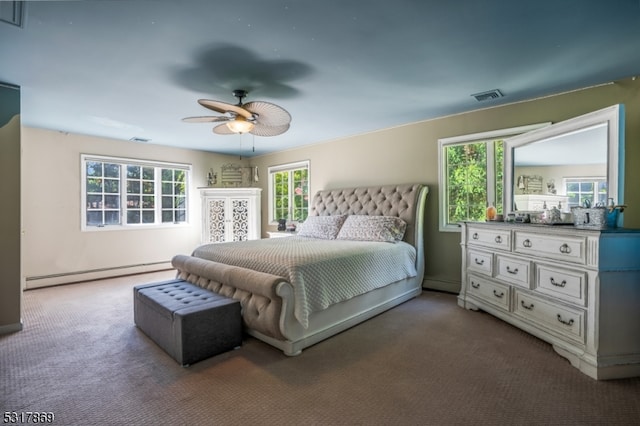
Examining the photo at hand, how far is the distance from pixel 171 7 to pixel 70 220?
4.61 metres

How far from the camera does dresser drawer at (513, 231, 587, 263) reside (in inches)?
88.7

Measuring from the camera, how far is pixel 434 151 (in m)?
4.29

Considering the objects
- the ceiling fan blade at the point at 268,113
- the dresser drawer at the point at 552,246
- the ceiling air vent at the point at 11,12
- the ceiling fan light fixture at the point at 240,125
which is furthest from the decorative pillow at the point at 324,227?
the ceiling air vent at the point at 11,12

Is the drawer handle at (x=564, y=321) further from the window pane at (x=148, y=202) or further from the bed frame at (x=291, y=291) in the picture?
the window pane at (x=148, y=202)

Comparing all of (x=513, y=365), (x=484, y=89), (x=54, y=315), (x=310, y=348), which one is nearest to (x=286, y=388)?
(x=310, y=348)

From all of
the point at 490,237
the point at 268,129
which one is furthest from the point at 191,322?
the point at 490,237

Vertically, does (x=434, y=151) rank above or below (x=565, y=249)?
above

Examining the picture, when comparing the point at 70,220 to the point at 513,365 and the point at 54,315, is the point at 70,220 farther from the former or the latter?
the point at 513,365

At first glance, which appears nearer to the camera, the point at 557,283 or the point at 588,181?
the point at 557,283

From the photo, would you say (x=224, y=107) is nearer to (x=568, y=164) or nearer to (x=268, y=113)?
(x=268, y=113)

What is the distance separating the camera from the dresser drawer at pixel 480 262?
317 centimetres

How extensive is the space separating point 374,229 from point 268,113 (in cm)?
204

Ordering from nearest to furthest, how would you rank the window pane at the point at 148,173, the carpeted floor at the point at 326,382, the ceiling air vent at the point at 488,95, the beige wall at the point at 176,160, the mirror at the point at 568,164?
the carpeted floor at the point at 326,382
the mirror at the point at 568,164
the ceiling air vent at the point at 488,95
the beige wall at the point at 176,160
the window pane at the point at 148,173

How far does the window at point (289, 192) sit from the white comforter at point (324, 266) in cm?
279
